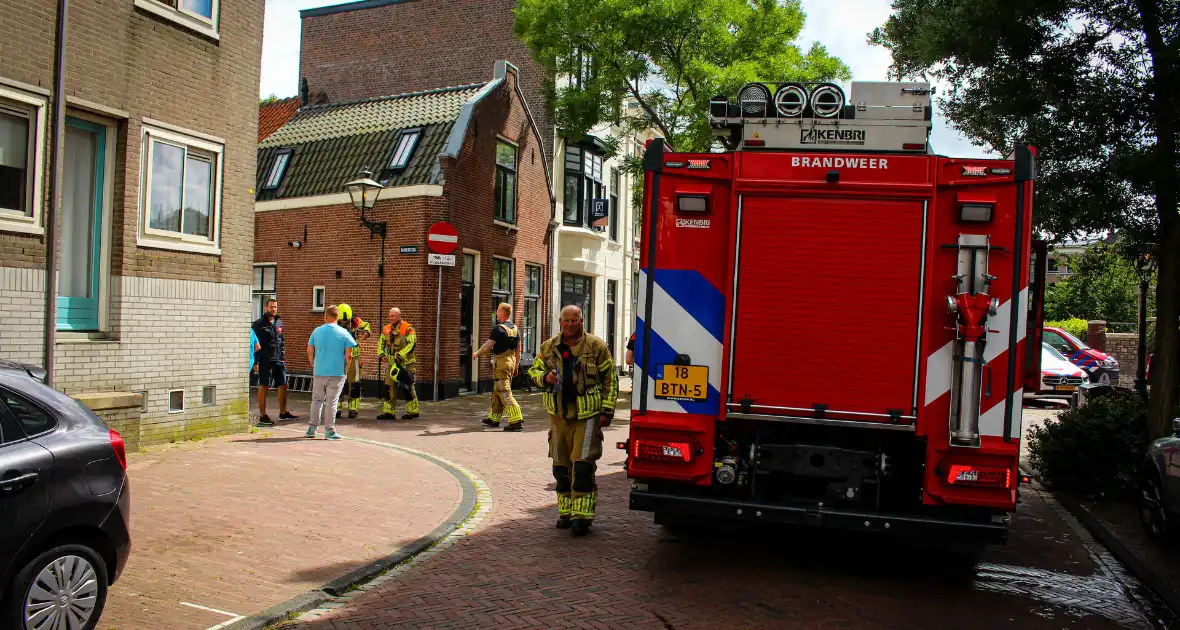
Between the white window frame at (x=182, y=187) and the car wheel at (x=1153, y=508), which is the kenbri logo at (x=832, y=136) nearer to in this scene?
the car wheel at (x=1153, y=508)

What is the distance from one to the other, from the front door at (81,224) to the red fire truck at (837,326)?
666 centimetres

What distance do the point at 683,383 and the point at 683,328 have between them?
0.35m

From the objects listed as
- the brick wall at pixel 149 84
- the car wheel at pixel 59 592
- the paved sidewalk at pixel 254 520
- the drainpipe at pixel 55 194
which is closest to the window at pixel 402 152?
the brick wall at pixel 149 84

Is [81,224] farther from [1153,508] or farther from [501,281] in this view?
[501,281]

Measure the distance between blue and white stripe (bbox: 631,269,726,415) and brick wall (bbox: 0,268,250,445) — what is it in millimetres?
6268

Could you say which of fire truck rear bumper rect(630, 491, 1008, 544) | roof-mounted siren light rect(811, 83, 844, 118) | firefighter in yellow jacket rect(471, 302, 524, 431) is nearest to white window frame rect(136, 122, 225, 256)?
firefighter in yellow jacket rect(471, 302, 524, 431)

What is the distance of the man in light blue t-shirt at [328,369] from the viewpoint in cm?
1134

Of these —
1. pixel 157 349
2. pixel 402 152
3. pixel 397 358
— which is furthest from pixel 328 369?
pixel 402 152

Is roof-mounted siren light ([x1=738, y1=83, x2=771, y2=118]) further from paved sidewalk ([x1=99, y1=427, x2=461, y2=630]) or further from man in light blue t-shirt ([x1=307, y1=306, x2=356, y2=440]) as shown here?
man in light blue t-shirt ([x1=307, y1=306, x2=356, y2=440])

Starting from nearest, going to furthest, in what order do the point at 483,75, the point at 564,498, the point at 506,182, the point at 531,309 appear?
1. the point at 564,498
2. the point at 506,182
3. the point at 531,309
4. the point at 483,75

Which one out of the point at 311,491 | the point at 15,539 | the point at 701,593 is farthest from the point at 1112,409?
the point at 15,539

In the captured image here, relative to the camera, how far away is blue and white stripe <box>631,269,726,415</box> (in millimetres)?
5664

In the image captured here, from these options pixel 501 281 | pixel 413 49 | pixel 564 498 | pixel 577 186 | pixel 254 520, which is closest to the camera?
pixel 254 520

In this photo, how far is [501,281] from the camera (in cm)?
2030
